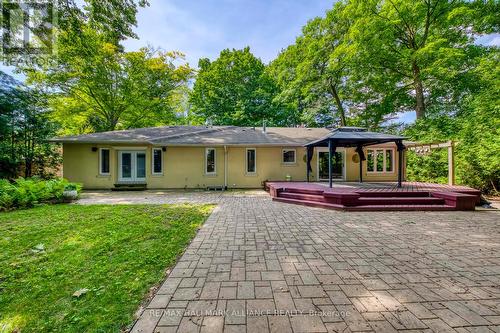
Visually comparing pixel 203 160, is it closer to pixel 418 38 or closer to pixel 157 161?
pixel 157 161

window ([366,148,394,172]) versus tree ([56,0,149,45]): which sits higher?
tree ([56,0,149,45])

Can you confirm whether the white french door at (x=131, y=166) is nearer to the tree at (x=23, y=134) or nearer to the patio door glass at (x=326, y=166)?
the tree at (x=23, y=134)

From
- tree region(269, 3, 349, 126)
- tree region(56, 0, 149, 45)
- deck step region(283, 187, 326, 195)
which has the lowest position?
deck step region(283, 187, 326, 195)

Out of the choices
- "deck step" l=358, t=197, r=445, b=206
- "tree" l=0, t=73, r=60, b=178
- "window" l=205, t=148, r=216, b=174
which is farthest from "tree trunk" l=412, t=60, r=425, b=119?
"tree" l=0, t=73, r=60, b=178

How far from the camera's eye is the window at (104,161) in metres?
11.7

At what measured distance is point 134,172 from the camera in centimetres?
1205

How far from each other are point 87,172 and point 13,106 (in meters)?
4.34

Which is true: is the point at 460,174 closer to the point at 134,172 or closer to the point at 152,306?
the point at 152,306

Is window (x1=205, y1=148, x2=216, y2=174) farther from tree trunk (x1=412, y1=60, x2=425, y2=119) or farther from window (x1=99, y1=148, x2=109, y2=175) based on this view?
tree trunk (x1=412, y1=60, x2=425, y2=119)

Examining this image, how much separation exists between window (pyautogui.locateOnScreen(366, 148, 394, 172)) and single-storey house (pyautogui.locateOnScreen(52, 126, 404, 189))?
0.05m

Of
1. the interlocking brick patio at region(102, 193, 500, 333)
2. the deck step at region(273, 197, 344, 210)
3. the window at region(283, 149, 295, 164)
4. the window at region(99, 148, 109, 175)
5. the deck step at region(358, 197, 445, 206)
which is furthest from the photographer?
the window at region(283, 149, 295, 164)

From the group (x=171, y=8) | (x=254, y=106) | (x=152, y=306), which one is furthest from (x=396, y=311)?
(x=254, y=106)

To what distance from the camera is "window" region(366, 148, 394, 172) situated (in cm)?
1279

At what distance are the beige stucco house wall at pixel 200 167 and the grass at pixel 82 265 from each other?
623 centimetres
